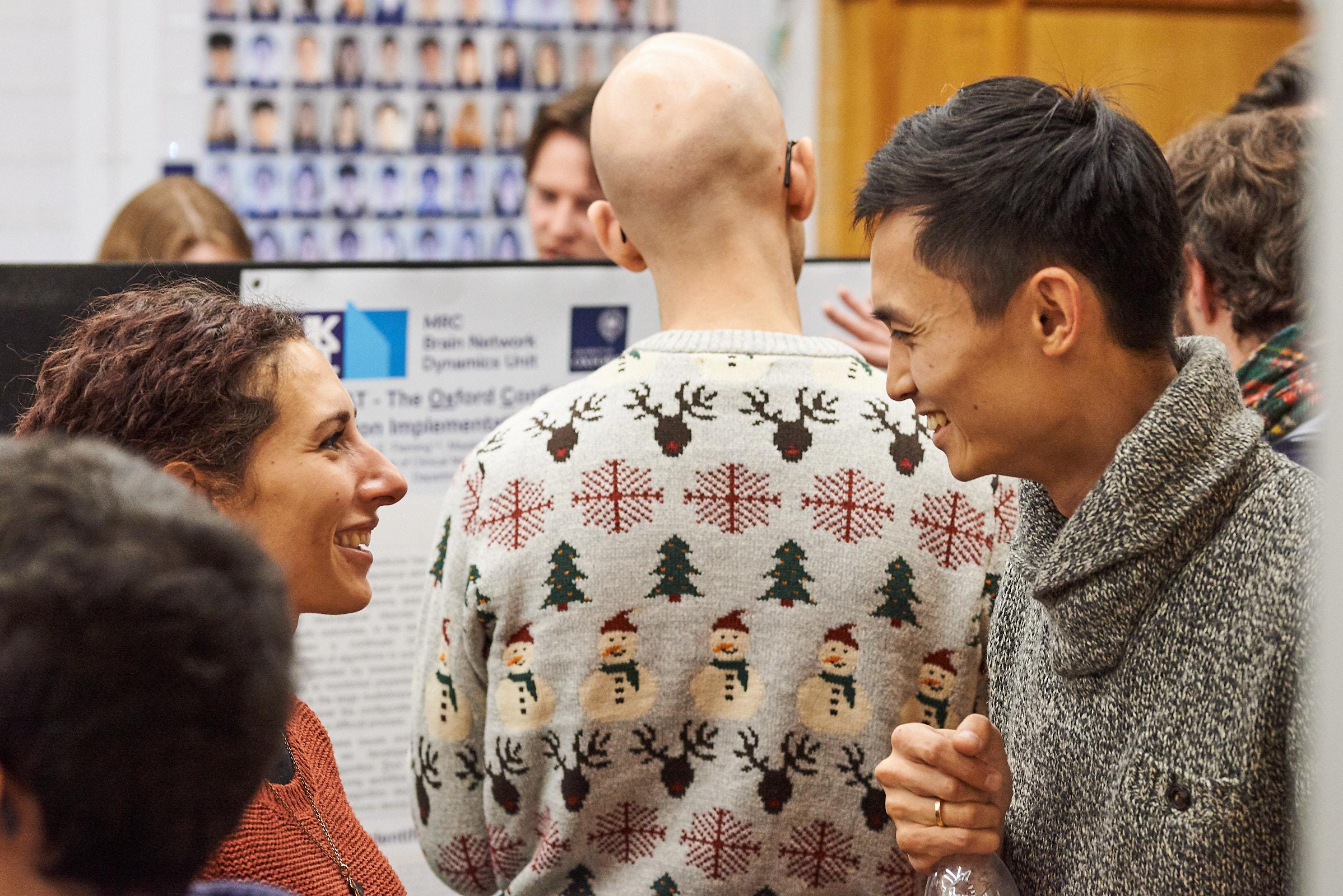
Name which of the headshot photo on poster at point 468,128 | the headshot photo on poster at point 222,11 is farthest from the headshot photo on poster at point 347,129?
the headshot photo on poster at point 222,11

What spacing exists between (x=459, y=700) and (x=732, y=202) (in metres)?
0.71

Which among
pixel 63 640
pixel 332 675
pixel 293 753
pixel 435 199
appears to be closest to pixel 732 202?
pixel 293 753

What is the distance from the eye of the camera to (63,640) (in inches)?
25.1

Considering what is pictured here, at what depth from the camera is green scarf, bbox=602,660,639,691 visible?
1.53 meters

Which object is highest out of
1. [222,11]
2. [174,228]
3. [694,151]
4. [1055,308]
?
[222,11]

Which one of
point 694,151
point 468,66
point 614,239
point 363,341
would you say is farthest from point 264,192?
point 694,151

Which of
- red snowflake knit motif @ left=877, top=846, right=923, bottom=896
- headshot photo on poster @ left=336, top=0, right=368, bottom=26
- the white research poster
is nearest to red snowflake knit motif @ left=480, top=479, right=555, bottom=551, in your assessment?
red snowflake knit motif @ left=877, top=846, right=923, bottom=896

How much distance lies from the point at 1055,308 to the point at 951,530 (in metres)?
0.38

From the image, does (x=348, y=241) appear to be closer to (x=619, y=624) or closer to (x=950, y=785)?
(x=619, y=624)

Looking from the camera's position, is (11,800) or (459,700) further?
(459,700)

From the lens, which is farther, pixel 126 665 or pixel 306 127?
pixel 306 127

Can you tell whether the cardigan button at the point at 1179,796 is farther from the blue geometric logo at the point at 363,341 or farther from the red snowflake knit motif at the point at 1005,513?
the blue geometric logo at the point at 363,341

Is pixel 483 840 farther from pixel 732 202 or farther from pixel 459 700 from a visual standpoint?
pixel 732 202

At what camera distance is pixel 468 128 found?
17.4 feet
